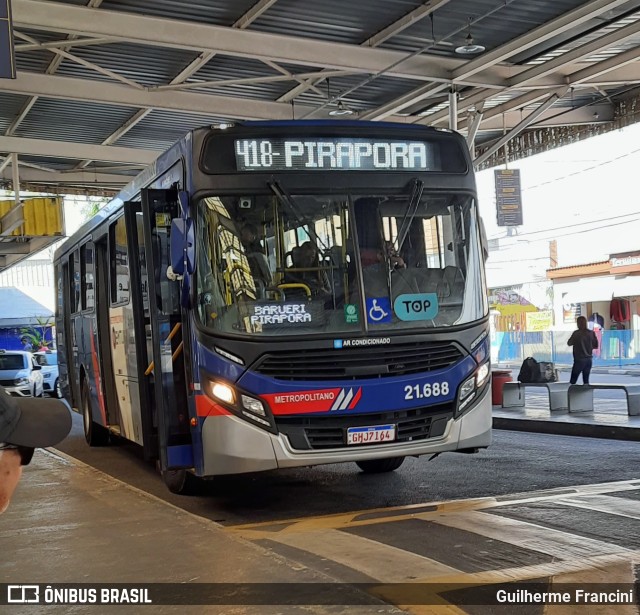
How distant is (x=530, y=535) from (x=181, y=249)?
3692 millimetres

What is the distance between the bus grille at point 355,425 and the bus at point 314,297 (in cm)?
1

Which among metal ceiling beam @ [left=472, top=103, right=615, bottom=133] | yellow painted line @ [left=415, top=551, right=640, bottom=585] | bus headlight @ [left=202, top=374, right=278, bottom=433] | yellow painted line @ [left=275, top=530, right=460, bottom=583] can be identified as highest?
metal ceiling beam @ [left=472, top=103, right=615, bottom=133]

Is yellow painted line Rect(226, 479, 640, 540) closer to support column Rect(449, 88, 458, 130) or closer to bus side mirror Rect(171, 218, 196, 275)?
bus side mirror Rect(171, 218, 196, 275)

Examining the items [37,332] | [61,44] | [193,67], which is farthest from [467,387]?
[37,332]

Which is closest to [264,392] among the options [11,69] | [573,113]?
[11,69]

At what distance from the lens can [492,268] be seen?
189 feet

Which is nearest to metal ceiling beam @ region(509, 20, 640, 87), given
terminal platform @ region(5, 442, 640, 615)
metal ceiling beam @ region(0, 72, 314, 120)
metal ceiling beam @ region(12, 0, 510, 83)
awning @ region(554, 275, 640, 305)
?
metal ceiling beam @ region(12, 0, 510, 83)

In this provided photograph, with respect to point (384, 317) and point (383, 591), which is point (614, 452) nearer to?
point (384, 317)

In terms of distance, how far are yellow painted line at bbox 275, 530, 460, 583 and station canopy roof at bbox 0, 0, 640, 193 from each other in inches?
364

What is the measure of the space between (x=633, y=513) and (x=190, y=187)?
467 centimetres

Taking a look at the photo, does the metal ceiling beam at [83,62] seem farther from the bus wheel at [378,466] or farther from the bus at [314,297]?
the bus wheel at [378,466]

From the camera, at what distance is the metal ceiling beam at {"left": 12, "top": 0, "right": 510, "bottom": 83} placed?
553 inches

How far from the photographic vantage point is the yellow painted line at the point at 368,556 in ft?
20.4

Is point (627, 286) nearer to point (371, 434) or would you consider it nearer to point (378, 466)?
point (378, 466)
